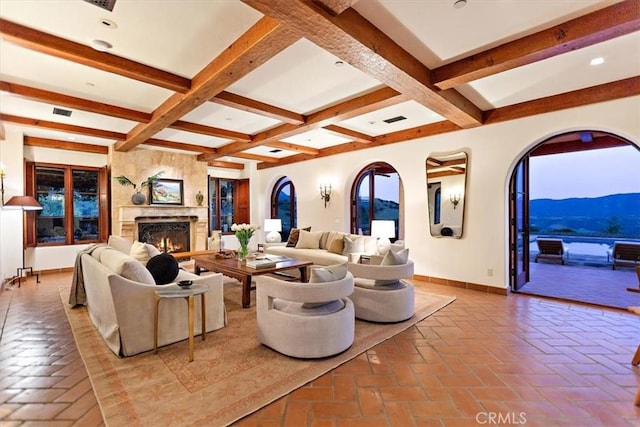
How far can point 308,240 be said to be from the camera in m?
6.31

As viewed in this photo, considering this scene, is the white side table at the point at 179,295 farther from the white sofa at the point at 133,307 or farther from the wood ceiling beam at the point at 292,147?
the wood ceiling beam at the point at 292,147

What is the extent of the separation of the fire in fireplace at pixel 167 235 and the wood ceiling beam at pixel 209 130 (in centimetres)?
310

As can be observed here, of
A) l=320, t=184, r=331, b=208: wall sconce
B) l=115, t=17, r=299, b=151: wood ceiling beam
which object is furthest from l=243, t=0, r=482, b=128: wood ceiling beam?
l=320, t=184, r=331, b=208: wall sconce

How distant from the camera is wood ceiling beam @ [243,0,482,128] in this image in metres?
1.97

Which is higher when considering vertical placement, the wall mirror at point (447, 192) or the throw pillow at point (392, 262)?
the wall mirror at point (447, 192)

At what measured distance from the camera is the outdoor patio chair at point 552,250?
7.61 meters

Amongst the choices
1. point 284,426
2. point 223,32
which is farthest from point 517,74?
point 284,426

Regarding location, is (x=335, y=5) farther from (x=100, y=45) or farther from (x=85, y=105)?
(x=85, y=105)

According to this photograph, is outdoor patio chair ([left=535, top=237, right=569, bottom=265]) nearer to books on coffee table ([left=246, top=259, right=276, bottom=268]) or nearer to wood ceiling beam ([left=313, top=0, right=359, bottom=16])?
books on coffee table ([left=246, top=259, right=276, bottom=268])

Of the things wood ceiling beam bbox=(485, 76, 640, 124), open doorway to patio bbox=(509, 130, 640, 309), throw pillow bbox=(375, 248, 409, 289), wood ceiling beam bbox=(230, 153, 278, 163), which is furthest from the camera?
wood ceiling beam bbox=(230, 153, 278, 163)

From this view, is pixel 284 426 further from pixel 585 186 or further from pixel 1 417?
pixel 585 186

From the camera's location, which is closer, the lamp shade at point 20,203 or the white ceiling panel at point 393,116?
the white ceiling panel at point 393,116

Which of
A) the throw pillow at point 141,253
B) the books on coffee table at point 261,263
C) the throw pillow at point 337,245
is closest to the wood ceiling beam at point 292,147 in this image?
the throw pillow at point 337,245

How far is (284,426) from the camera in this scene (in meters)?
1.79
